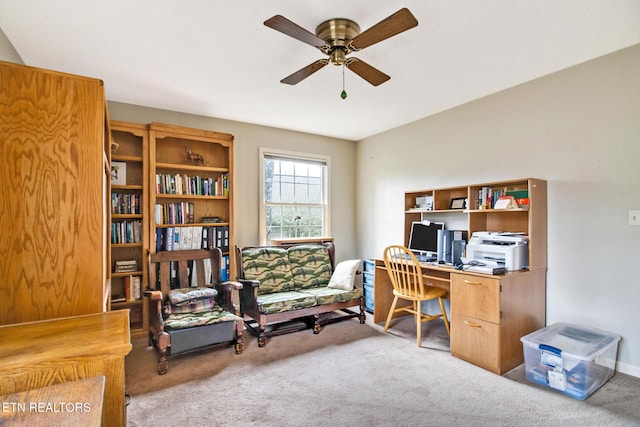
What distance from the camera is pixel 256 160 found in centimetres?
419

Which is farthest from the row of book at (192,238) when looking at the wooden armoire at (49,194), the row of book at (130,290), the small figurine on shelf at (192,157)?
the wooden armoire at (49,194)

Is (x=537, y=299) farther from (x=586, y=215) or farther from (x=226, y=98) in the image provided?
(x=226, y=98)

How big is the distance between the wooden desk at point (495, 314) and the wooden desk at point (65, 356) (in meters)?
2.45

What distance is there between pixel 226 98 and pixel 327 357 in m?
2.65

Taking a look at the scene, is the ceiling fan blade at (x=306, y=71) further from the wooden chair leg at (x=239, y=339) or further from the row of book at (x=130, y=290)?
the row of book at (x=130, y=290)

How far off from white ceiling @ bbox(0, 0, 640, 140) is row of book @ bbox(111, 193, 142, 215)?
989mm

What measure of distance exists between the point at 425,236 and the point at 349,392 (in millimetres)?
2016

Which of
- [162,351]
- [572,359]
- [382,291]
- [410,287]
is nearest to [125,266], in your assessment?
[162,351]

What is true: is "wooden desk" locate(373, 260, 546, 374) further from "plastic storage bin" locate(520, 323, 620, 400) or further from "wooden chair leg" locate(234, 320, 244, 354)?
"wooden chair leg" locate(234, 320, 244, 354)

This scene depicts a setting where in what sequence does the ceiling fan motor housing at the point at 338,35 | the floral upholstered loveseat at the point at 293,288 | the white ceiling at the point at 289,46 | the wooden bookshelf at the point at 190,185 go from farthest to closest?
the wooden bookshelf at the point at 190,185 → the floral upholstered loveseat at the point at 293,288 → the ceiling fan motor housing at the point at 338,35 → the white ceiling at the point at 289,46

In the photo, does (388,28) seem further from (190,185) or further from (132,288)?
(132,288)

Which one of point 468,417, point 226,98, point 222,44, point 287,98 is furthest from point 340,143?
point 468,417

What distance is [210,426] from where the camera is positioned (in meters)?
1.90

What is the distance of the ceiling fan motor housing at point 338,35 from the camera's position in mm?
2012
